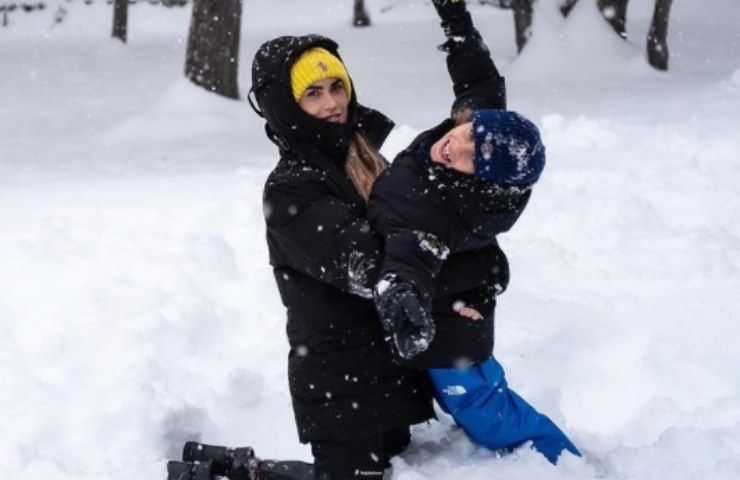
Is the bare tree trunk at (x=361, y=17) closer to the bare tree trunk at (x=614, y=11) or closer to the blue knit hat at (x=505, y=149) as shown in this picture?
the bare tree trunk at (x=614, y=11)

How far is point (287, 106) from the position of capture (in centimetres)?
291

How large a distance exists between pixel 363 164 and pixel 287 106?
0.32 metres

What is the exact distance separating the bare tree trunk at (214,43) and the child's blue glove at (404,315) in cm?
935

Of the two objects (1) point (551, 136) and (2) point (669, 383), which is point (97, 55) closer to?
(1) point (551, 136)

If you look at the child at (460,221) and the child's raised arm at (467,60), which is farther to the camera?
the child's raised arm at (467,60)

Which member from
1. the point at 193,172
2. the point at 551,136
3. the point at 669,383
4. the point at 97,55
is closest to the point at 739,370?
the point at 669,383

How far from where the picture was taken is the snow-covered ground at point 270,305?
12.5 ft

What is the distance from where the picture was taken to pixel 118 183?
7.79 meters

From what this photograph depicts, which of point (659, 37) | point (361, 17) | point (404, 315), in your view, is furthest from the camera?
point (361, 17)

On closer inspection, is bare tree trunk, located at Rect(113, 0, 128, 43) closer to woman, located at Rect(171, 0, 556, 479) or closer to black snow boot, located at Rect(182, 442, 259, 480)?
black snow boot, located at Rect(182, 442, 259, 480)

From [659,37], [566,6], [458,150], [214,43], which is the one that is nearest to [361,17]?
[566,6]

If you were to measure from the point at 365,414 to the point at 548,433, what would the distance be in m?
0.64

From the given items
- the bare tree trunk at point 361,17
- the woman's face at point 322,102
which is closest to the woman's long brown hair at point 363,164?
the woman's face at point 322,102

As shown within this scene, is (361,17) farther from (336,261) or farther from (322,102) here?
(336,261)
